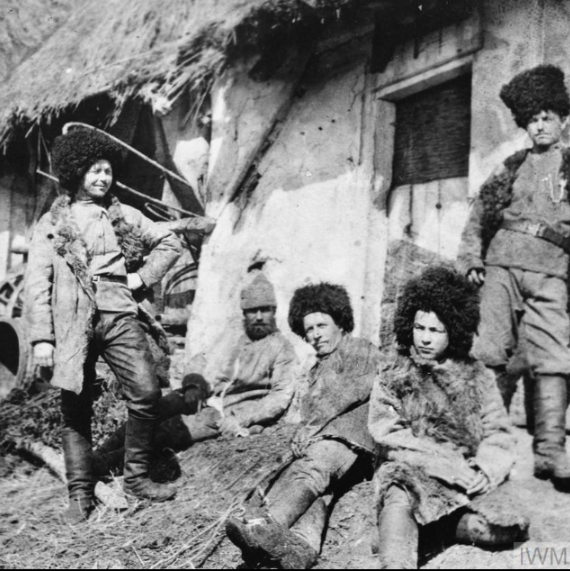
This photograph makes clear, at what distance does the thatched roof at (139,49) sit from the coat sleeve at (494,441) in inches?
129

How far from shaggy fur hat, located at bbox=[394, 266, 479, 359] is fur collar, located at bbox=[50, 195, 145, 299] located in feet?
5.24

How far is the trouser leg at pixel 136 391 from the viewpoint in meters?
4.03

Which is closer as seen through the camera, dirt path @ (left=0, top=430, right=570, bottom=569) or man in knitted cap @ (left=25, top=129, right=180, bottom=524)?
dirt path @ (left=0, top=430, right=570, bottom=569)

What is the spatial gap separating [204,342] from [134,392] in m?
2.62

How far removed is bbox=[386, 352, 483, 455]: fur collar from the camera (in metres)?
3.34

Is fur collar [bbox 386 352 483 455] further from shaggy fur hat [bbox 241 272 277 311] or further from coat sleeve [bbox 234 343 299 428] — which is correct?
shaggy fur hat [bbox 241 272 277 311]

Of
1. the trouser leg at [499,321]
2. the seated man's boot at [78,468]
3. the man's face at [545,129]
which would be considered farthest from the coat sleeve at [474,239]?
the seated man's boot at [78,468]

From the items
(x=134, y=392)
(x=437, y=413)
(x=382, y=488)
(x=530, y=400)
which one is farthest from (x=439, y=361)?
(x=134, y=392)

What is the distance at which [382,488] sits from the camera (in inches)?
127

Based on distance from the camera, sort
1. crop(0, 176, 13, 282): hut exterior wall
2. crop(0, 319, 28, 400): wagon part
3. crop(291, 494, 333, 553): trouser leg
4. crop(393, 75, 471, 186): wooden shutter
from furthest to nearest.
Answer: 1. crop(0, 176, 13, 282): hut exterior wall
2. crop(0, 319, 28, 400): wagon part
3. crop(393, 75, 471, 186): wooden shutter
4. crop(291, 494, 333, 553): trouser leg

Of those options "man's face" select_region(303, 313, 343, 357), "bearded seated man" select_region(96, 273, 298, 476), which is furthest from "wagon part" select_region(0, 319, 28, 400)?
"man's face" select_region(303, 313, 343, 357)

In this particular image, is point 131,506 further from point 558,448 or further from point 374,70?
point 374,70
